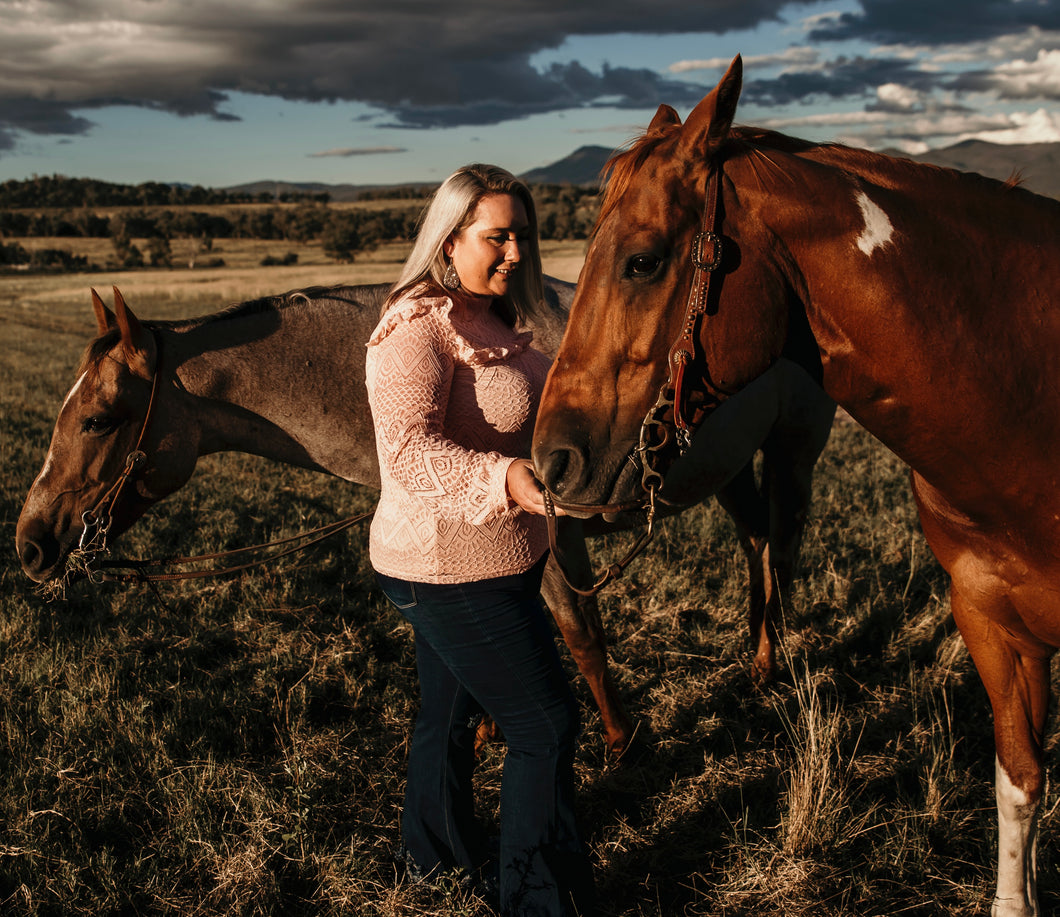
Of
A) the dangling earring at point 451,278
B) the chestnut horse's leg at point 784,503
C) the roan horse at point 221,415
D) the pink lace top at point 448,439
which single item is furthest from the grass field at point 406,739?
the dangling earring at point 451,278

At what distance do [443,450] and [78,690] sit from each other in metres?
2.92

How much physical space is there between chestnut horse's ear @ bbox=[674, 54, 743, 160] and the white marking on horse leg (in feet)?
7.76

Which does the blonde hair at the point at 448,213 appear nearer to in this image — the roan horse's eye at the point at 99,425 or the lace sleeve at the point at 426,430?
the lace sleeve at the point at 426,430

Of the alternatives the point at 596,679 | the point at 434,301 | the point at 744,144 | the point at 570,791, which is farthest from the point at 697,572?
the point at 744,144

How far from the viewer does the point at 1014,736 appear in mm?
2627

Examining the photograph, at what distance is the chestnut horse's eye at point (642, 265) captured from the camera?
1.74 meters

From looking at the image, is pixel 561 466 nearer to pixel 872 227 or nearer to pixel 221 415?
pixel 872 227

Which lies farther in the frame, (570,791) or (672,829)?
(672,829)

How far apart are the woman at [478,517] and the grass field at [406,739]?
1.61ft

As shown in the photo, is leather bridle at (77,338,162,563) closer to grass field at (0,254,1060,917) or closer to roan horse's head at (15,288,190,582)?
roan horse's head at (15,288,190,582)

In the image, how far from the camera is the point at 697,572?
5.32 m

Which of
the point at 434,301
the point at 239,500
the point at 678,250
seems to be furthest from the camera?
the point at 239,500

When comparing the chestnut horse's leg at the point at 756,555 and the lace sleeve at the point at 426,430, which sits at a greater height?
the lace sleeve at the point at 426,430

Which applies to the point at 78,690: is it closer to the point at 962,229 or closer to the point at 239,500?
the point at 239,500
